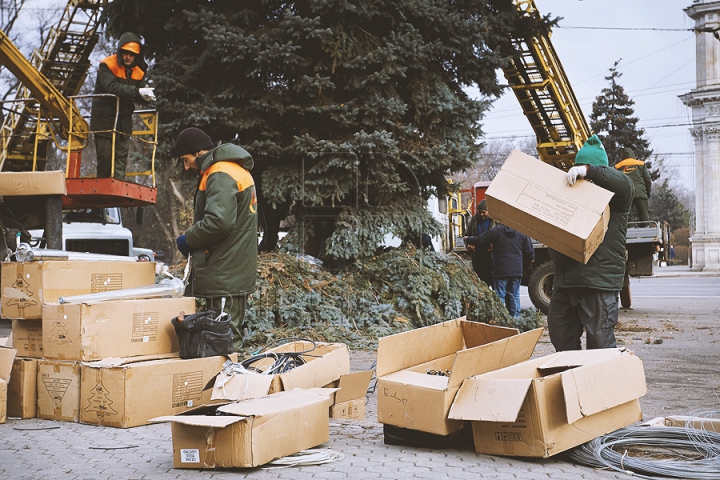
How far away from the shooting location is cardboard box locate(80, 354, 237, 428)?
5.18m

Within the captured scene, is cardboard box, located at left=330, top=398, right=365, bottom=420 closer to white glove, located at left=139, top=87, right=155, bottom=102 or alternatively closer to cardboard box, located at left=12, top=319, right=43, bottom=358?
cardboard box, located at left=12, top=319, right=43, bottom=358

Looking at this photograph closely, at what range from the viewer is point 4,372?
5.54m

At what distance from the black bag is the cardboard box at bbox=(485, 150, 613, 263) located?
2160 millimetres

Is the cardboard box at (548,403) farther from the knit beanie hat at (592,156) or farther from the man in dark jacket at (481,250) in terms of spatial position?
the man in dark jacket at (481,250)

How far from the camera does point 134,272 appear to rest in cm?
604

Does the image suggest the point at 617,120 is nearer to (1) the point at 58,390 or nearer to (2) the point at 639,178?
(2) the point at 639,178

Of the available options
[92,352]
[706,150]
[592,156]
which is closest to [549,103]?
[592,156]

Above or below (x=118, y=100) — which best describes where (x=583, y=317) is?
below

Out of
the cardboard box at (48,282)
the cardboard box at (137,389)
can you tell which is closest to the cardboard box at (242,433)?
the cardboard box at (137,389)

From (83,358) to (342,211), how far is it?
6006mm

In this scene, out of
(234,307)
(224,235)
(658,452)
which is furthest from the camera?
(234,307)

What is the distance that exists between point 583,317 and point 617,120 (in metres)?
41.0

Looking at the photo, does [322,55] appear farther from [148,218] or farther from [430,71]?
[148,218]

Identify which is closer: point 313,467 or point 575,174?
point 313,467
